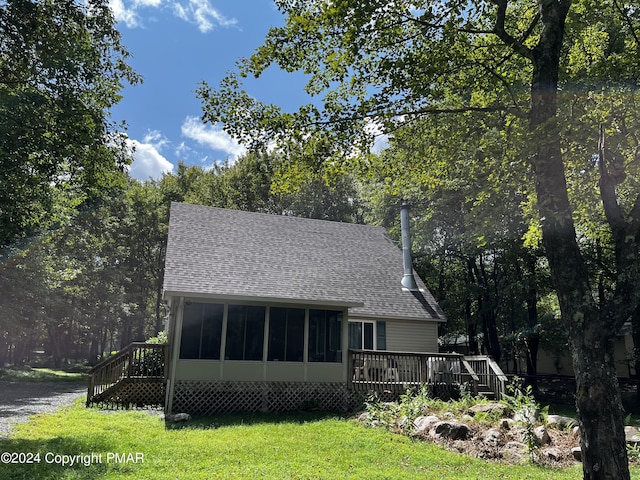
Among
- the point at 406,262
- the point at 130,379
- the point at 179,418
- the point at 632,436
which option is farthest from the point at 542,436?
the point at 406,262

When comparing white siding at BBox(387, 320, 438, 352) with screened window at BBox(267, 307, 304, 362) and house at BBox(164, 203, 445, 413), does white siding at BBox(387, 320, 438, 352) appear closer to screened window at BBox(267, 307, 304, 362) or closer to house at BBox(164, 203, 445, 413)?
house at BBox(164, 203, 445, 413)

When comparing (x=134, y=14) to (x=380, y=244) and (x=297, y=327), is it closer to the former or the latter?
(x=297, y=327)

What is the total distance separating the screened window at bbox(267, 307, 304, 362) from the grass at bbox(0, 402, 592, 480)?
2690 millimetres

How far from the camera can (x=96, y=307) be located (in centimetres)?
3111

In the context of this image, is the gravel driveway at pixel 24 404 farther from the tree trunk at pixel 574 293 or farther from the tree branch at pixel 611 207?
the tree branch at pixel 611 207

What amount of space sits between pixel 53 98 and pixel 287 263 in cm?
851

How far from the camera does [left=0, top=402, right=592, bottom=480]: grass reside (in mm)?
5719

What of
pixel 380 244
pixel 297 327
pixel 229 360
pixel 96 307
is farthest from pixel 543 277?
pixel 96 307

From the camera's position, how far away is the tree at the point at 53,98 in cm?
772

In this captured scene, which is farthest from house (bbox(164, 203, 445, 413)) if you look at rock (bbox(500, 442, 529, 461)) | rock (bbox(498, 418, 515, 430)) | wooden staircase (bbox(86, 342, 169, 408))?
rock (bbox(500, 442, 529, 461))

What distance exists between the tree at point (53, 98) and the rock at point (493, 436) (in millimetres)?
8614

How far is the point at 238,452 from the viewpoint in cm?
677

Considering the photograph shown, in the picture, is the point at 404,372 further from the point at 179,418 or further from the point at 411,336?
the point at 179,418

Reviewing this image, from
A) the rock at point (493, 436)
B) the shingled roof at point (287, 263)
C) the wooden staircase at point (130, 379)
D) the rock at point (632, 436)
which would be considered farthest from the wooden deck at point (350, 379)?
the rock at point (493, 436)
